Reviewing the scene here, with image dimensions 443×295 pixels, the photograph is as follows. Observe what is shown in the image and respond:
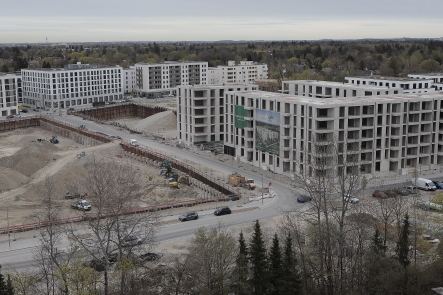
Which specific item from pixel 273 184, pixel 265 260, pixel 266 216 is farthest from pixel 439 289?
pixel 273 184

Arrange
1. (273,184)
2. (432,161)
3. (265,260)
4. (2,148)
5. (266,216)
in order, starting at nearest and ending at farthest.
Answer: (265,260)
(266,216)
(273,184)
(432,161)
(2,148)

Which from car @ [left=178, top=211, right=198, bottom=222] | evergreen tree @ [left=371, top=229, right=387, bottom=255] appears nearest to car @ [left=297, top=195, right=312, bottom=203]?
car @ [left=178, top=211, right=198, bottom=222]

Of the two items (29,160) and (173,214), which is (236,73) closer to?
(29,160)

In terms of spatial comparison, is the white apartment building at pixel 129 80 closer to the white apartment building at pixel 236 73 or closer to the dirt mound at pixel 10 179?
the white apartment building at pixel 236 73

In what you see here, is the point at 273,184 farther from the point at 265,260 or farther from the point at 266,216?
the point at 265,260

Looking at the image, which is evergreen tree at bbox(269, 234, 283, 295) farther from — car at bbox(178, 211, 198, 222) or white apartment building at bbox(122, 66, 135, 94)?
white apartment building at bbox(122, 66, 135, 94)

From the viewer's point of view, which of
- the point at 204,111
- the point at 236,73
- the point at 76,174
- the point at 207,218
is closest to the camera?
the point at 207,218

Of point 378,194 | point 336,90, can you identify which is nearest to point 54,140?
point 336,90
